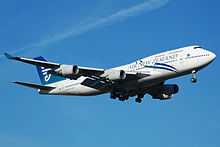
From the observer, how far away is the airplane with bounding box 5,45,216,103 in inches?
3000

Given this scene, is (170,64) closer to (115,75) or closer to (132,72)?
(132,72)

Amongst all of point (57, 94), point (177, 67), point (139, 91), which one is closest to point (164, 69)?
point (177, 67)

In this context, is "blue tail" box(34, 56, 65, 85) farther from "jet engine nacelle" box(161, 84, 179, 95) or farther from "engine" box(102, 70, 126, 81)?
"jet engine nacelle" box(161, 84, 179, 95)

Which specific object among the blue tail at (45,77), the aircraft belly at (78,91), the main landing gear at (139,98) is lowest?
the main landing gear at (139,98)

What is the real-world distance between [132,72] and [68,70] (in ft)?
25.6

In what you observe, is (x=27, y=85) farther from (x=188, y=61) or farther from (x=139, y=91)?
(x=188, y=61)

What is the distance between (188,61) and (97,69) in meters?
11.0

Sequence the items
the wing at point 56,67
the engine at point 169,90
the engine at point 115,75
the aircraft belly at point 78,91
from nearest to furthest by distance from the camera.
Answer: the wing at point 56,67 → the engine at point 115,75 → the aircraft belly at point 78,91 → the engine at point 169,90

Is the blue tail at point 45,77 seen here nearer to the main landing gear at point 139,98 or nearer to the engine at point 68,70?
the main landing gear at point 139,98

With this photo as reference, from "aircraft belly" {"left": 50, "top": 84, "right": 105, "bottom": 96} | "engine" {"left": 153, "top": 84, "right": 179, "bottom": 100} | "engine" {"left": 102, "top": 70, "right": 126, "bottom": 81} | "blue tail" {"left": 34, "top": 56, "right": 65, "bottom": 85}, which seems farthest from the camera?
"blue tail" {"left": 34, "top": 56, "right": 65, "bottom": 85}

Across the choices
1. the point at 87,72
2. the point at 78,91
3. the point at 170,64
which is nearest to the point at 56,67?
the point at 87,72

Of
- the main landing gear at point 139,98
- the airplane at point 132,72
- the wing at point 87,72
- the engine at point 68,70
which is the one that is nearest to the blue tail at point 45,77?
the airplane at point 132,72

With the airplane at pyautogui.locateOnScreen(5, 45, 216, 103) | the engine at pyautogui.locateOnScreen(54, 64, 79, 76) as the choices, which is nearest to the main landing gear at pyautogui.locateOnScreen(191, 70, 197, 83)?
the airplane at pyautogui.locateOnScreen(5, 45, 216, 103)

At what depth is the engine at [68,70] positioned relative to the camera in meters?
77.0
